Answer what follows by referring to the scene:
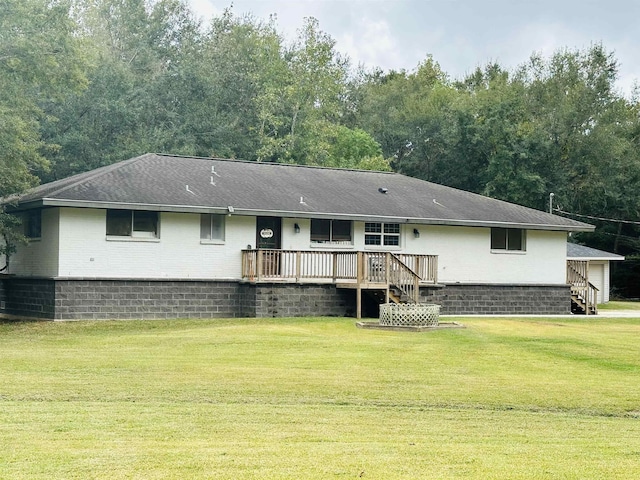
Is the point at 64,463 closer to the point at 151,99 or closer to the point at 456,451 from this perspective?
the point at 456,451

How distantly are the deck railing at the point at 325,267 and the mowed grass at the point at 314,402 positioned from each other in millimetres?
3522

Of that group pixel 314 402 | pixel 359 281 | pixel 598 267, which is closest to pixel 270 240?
pixel 359 281

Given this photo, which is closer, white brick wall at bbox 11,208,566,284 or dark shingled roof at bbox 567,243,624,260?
white brick wall at bbox 11,208,566,284

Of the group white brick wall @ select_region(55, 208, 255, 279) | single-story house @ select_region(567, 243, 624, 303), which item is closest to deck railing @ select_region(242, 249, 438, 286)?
white brick wall @ select_region(55, 208, 255, 279)

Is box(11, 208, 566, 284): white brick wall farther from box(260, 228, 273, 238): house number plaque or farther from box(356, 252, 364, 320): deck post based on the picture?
box(356, 252, 364, 320): deck post

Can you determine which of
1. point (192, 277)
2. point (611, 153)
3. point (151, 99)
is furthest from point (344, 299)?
point (611, 153)

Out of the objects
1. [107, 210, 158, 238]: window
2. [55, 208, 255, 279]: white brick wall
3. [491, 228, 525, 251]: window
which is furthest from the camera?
[491, 228, 525, 251]: window

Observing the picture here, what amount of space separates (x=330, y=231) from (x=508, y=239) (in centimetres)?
676

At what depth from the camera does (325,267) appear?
29.2m

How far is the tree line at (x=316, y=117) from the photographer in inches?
1848

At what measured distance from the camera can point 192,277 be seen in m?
28.6

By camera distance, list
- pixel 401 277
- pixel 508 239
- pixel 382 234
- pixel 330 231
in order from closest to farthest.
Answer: pixel 401 277
pixel 330 231
pixel 382 234
pixel 508 239

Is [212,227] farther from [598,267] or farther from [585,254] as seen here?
[598,267]

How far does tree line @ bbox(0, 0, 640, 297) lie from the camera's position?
46.9 metres
